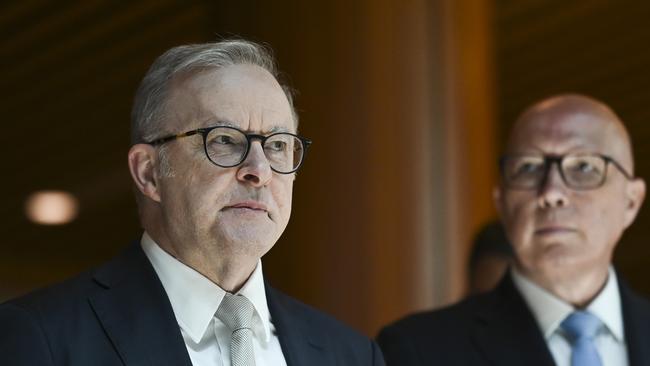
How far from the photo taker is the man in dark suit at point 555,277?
3.05 meters

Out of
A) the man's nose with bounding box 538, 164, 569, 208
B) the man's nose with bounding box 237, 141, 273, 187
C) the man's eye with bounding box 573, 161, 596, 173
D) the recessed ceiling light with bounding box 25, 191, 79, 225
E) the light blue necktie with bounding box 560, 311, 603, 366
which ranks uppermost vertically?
the man's nose with bounding box 237, 141, 273, 187

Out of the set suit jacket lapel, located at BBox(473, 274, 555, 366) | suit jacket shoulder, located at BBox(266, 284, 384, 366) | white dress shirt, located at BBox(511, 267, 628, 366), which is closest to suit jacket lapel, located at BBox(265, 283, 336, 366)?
suit jacket shoulder, located at BBox(266, 284, 384, 366)

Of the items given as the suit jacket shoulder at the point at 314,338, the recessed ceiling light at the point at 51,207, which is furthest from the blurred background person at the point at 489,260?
the recessed ceiling light at the point at 51,207

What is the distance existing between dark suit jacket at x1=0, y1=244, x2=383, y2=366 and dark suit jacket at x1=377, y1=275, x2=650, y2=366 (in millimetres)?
645

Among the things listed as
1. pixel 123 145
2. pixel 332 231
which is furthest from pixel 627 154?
pixel 123 145

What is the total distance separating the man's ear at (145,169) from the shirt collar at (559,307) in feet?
3.98

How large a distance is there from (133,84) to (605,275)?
20.0 feet

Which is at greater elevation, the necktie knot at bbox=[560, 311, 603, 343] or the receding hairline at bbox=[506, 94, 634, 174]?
the receding hairline at bbox=[506, 94, 634, 174]

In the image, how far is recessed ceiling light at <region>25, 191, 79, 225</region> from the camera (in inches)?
480

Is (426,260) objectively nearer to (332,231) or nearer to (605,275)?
(332,231)

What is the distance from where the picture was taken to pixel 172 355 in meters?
2.17

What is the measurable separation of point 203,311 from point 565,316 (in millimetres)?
1200

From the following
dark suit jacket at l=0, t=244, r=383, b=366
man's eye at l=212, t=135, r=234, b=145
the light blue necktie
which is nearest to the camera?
dark suit jacket at l=0, t=244, r=383, b=366

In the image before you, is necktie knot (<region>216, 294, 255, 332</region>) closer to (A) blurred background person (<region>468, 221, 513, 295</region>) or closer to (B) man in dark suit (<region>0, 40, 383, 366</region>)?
(B) man in dark suit (<region>0, 40, 383, 366</region>)
